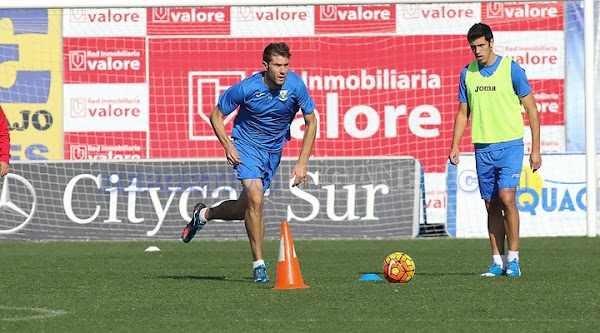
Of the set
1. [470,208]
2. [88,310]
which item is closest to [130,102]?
[470,208]

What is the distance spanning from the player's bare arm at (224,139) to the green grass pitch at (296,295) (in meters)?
0.92

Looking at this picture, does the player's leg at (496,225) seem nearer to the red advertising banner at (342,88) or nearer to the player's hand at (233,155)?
the player's hand at (233,155)

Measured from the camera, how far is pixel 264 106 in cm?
956

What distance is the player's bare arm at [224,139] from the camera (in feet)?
31.2

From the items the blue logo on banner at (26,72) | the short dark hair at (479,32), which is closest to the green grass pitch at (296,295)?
the short dark hair at (479,32)

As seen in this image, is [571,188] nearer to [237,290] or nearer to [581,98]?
[581,98]

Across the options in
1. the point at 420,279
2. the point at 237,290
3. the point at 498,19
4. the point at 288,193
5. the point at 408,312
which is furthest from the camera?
the point at 498,19

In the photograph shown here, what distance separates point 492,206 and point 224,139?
7.11ft

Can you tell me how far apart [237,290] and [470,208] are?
26.4ft

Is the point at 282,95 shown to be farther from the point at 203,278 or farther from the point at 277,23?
the point at 277,23

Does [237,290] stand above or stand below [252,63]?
below

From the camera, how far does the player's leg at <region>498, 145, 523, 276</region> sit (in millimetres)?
9789

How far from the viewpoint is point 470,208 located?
A: 16.4 meters

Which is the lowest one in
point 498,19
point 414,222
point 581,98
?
point 414,222
